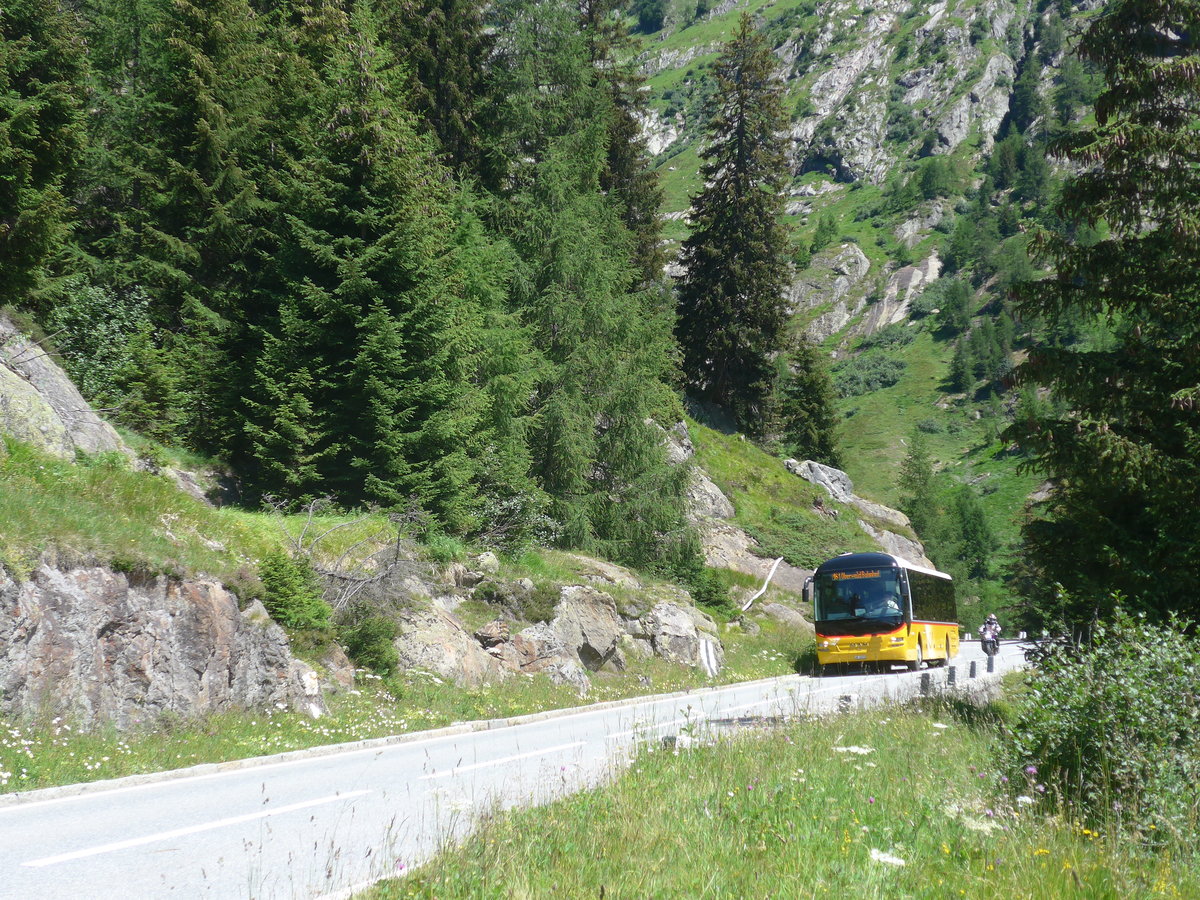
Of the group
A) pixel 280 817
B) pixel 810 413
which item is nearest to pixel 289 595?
pixel 280 817

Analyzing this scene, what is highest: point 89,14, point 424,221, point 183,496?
point 89,14

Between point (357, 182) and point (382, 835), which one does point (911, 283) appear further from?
point (382, 835)

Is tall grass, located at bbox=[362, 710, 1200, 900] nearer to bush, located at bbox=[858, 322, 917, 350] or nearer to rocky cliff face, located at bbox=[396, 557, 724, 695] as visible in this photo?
rocky cliff face, located at bbox=[396, 557, 724, 695]

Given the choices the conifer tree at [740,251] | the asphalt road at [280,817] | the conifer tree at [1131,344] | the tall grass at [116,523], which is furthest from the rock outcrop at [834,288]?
the asphalt road at [280,817]

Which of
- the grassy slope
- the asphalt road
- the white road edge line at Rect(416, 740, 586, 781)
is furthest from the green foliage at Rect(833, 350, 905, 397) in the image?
the asphalt road

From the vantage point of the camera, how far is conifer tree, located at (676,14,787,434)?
150 feet

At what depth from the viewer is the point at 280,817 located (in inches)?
275

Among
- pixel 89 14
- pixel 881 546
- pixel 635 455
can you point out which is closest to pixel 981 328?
pixel 881 546

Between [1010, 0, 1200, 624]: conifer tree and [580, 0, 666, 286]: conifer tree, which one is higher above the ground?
[580, 0, 666, 286]: conifer tree

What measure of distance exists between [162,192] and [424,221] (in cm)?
789

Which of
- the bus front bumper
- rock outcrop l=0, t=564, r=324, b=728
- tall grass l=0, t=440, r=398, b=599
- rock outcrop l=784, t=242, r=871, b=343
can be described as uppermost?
rock outcrop l=784, t=242, r=871, b=343

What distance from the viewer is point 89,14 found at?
25703 millimetres

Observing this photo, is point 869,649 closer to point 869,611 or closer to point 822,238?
point 869,611

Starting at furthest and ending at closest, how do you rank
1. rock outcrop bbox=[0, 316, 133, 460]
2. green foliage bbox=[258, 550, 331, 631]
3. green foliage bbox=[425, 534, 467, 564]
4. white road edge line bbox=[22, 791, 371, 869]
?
green foliage bbox=[425, 534, 467, 564] < green foliage bbox=[258, 550, 331, 631] < rock outcrop bbox=[0, 316, 133, 460] < white road edge line bbox=[22, 791, 371, 869]
